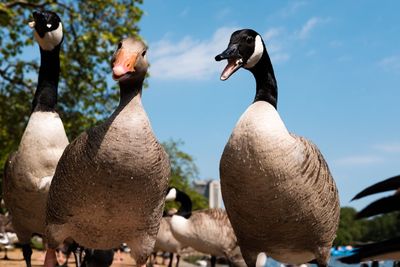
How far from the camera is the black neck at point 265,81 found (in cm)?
632

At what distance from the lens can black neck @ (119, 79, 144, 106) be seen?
559 cm

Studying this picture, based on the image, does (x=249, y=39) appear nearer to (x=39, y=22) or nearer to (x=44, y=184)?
(x=44, y=184)

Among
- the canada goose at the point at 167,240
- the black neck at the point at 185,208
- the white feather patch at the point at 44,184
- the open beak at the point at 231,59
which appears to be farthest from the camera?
the canada goose at the point at 167,240

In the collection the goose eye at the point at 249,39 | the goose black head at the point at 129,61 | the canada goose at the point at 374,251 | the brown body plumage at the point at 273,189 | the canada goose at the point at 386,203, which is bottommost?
the canada goose at the point at 374,251

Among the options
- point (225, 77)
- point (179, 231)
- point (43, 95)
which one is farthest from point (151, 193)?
point (179, 231)

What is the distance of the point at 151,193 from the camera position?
216 inches

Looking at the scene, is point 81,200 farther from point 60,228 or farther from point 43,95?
point 43,95

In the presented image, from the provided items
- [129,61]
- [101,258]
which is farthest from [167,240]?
[129,61]

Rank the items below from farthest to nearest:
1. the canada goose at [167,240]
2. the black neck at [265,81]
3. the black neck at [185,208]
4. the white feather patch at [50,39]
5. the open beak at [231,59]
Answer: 1. the canada goose at [167,240]
2. the black neck at [185,208]
3. the white feather patch at [50,39]
4. the black neck at [265,81]
5. the open beak at [231,59]

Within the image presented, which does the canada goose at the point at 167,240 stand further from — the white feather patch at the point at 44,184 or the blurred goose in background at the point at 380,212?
the blurred goose in background at the point at 380,212

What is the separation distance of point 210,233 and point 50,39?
691cm

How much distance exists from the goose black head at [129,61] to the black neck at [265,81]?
1.40m

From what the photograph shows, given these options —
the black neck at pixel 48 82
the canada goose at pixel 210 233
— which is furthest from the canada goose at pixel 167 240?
the black neck at pixel 48 82

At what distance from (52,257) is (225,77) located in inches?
101
